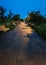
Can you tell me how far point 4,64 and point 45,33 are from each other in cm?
992

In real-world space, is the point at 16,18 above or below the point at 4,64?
below

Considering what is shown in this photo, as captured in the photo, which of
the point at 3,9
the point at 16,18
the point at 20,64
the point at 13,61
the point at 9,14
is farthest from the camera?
the point at 16,18

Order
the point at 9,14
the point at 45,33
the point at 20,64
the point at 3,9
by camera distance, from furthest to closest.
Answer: the point at 9,14
the point at 3,9
the point at 45,33
the point at 20,64

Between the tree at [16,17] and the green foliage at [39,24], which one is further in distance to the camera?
the tree at [16,17]

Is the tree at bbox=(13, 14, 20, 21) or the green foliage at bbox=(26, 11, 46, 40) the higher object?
the green foliage at bbox=(26, 11, 46, 40)

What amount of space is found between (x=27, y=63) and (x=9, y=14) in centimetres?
9131

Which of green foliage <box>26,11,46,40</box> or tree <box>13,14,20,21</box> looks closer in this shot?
green foliage <box>26,11,46,40</box>

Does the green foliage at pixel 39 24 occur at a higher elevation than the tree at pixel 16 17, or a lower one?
higher

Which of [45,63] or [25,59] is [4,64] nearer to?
[25,59]

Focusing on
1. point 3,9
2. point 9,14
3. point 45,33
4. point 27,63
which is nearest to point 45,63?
point 27,63

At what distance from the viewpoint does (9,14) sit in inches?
3831

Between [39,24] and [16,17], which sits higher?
[39,24]

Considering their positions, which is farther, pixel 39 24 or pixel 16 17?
pixel 16 17

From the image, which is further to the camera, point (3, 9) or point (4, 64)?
point (3, 9)
